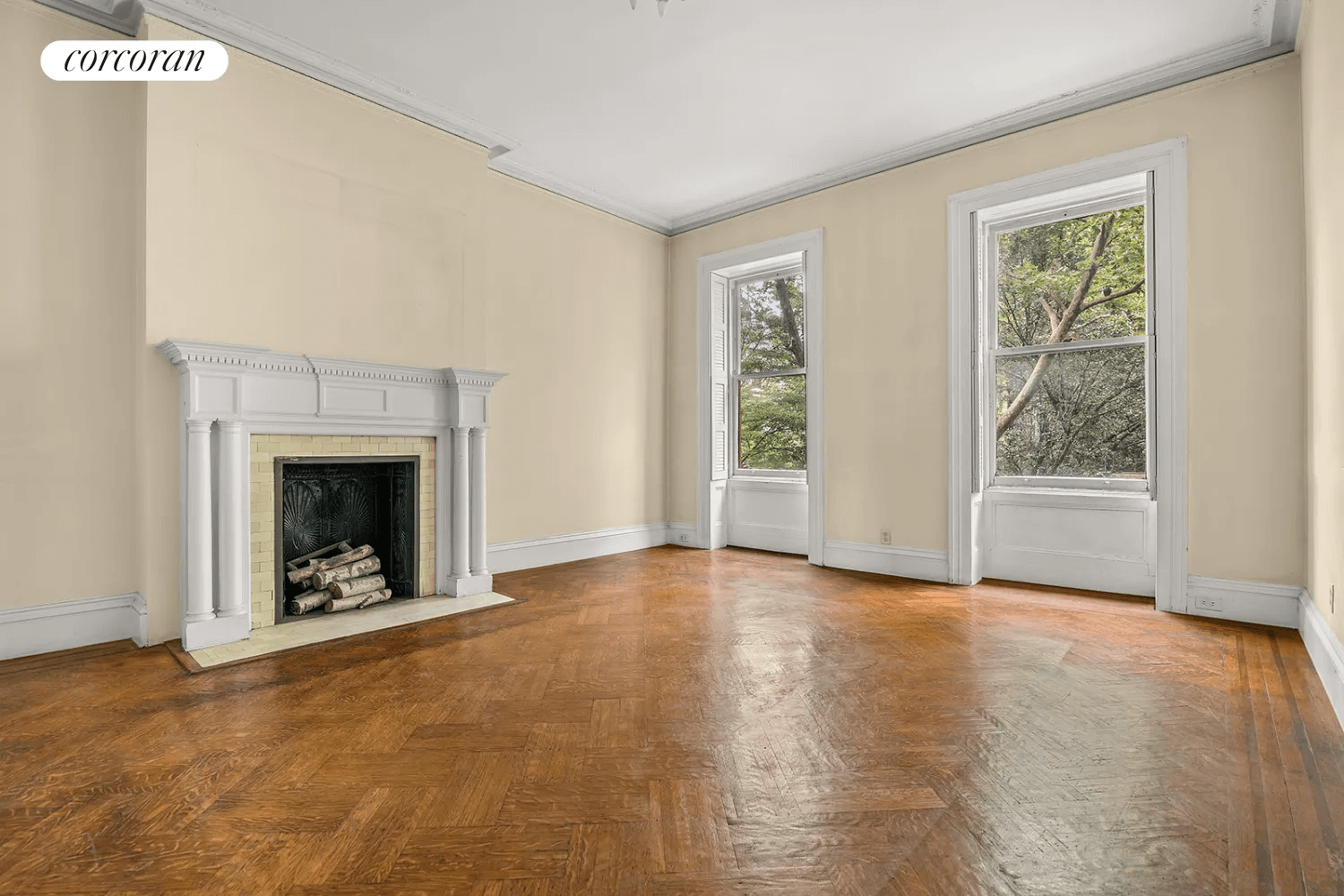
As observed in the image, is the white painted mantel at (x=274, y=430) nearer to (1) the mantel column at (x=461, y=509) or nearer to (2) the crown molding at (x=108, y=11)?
(1) the mantel column at (x=461, y=509)

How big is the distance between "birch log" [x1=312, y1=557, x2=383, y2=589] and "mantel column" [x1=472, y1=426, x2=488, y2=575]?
0.59 meters

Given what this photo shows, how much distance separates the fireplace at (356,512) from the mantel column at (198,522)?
51 centimetres

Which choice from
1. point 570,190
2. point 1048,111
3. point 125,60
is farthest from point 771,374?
point 125,60

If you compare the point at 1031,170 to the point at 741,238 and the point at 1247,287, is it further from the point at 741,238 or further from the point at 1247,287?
the point at 741,238

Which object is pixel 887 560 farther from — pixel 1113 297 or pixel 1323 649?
pixel 1323 649

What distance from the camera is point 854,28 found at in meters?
3.45

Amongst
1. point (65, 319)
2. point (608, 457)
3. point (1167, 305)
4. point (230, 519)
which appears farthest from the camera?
point (608, 457)

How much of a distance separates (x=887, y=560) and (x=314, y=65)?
16.0ft

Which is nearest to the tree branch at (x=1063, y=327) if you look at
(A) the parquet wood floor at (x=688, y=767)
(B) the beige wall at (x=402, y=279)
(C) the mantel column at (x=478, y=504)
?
(A) the parquet wood floor at (x=688, y=767)

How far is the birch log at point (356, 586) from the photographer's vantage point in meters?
3.85

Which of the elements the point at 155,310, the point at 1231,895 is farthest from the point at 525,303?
the point at 1231,895

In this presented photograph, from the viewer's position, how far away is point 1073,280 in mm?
4465

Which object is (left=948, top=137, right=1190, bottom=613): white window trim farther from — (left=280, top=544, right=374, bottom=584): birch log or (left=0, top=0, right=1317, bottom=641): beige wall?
(left=280, top=544, right=374, bottom=584): birch log

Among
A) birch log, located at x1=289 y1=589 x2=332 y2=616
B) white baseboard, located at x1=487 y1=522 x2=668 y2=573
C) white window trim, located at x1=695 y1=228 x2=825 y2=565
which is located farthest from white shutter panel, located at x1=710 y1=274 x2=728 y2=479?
birch log, located at x1=289 y1=589 x2=332 y2=616
